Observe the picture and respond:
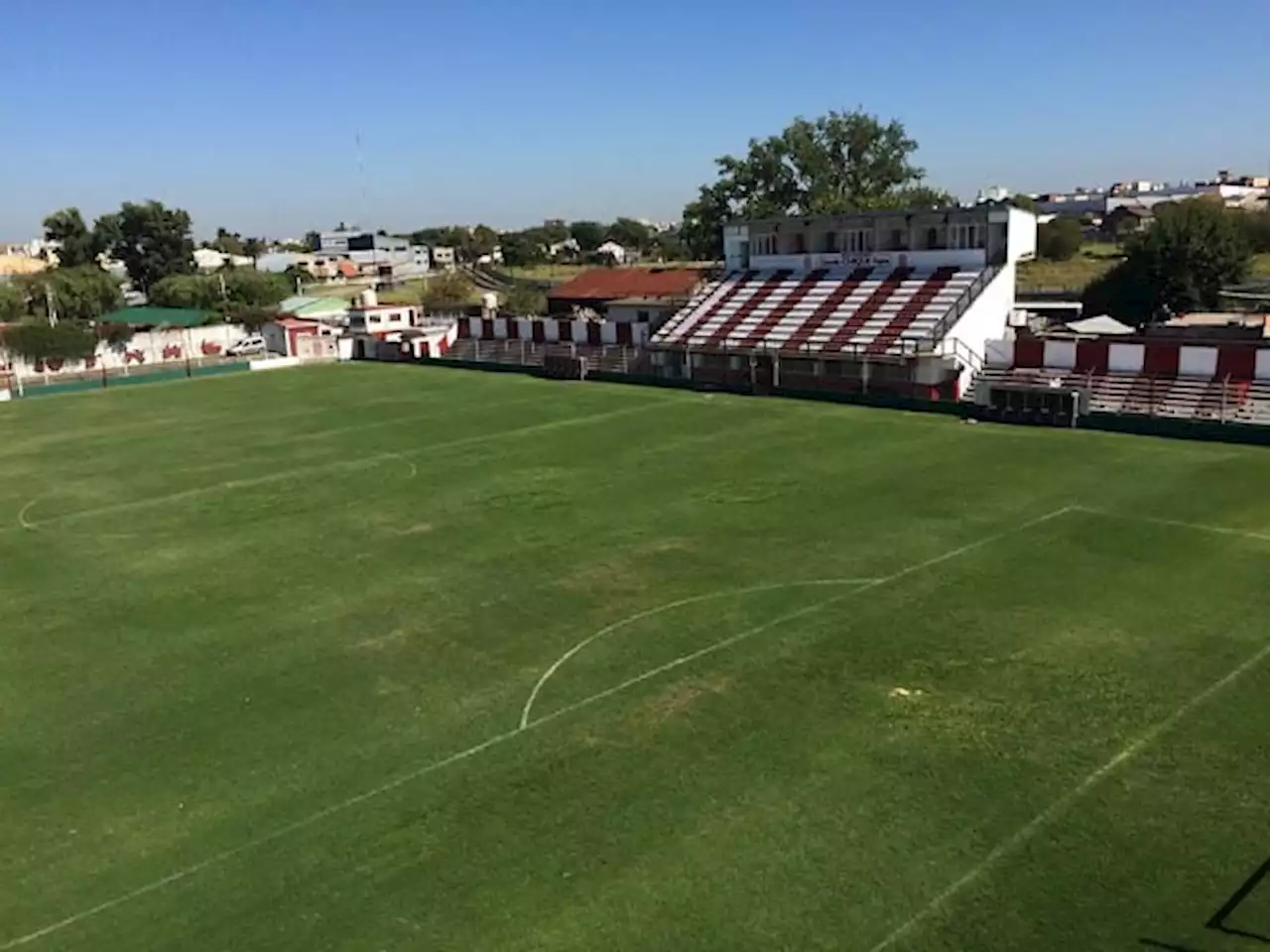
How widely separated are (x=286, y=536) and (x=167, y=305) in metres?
70.5

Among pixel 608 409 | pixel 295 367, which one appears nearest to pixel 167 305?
pixel 295 367

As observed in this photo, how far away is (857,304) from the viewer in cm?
3878

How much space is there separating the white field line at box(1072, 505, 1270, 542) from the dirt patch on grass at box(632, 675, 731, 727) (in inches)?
395

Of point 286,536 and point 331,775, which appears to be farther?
point 286,536

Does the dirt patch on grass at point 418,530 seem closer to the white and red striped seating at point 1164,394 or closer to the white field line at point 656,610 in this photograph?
the white field line at point 656,610

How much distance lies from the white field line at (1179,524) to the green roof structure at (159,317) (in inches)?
2212

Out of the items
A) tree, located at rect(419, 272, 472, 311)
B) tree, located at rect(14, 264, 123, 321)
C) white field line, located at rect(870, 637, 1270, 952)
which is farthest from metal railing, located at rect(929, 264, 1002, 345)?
tree, located at rect(14, 264, 123, 321)

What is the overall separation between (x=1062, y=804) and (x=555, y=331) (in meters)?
38.5

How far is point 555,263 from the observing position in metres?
145

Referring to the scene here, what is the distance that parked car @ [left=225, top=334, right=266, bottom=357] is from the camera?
58219 mm

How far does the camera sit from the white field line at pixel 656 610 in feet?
41.0

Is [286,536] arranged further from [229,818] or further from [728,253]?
[728,253]

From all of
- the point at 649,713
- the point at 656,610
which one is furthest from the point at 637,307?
the point at 649,713

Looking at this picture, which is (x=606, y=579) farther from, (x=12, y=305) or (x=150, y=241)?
(x=150, y=241)
